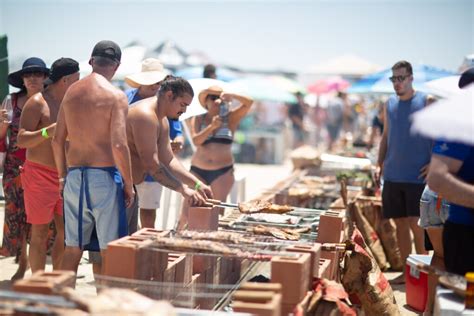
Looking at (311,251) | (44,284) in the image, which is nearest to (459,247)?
(311,251)

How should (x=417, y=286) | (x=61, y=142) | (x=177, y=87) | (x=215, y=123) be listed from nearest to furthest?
(x=61, y=142)
(x=177, y=87)
(x=417, y=286)
(x=215, y=123)

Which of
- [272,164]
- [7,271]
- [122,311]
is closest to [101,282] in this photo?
[122,311]

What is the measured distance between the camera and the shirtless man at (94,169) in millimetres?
4871

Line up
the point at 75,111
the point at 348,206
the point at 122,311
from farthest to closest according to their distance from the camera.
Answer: the point at 348,206
the point at 75,111
the point at 122,311

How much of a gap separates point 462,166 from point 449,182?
0.63 ft

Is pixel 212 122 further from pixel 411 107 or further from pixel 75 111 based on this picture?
pixel 75 111

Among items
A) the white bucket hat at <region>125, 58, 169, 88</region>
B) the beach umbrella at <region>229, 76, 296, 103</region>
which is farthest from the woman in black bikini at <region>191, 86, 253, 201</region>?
the beach umbrella at <region>229, 76, 296, 103</region>

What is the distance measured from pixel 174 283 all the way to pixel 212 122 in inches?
145

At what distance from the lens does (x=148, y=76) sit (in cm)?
684

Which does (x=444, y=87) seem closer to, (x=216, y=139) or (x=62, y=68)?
(x=216, y=139)

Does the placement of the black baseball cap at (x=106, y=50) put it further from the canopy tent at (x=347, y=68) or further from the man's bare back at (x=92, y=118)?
the canopy tent at (x=347, y=68)

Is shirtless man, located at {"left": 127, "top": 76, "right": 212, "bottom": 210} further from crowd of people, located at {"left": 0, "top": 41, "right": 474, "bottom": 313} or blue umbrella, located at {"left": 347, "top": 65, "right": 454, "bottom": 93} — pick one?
blue umbrella, located at {"left": 347, "top": 65, "right": 454, "bottom": 93}

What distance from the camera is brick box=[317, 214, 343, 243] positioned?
16.2 feet

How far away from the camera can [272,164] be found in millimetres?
22000
